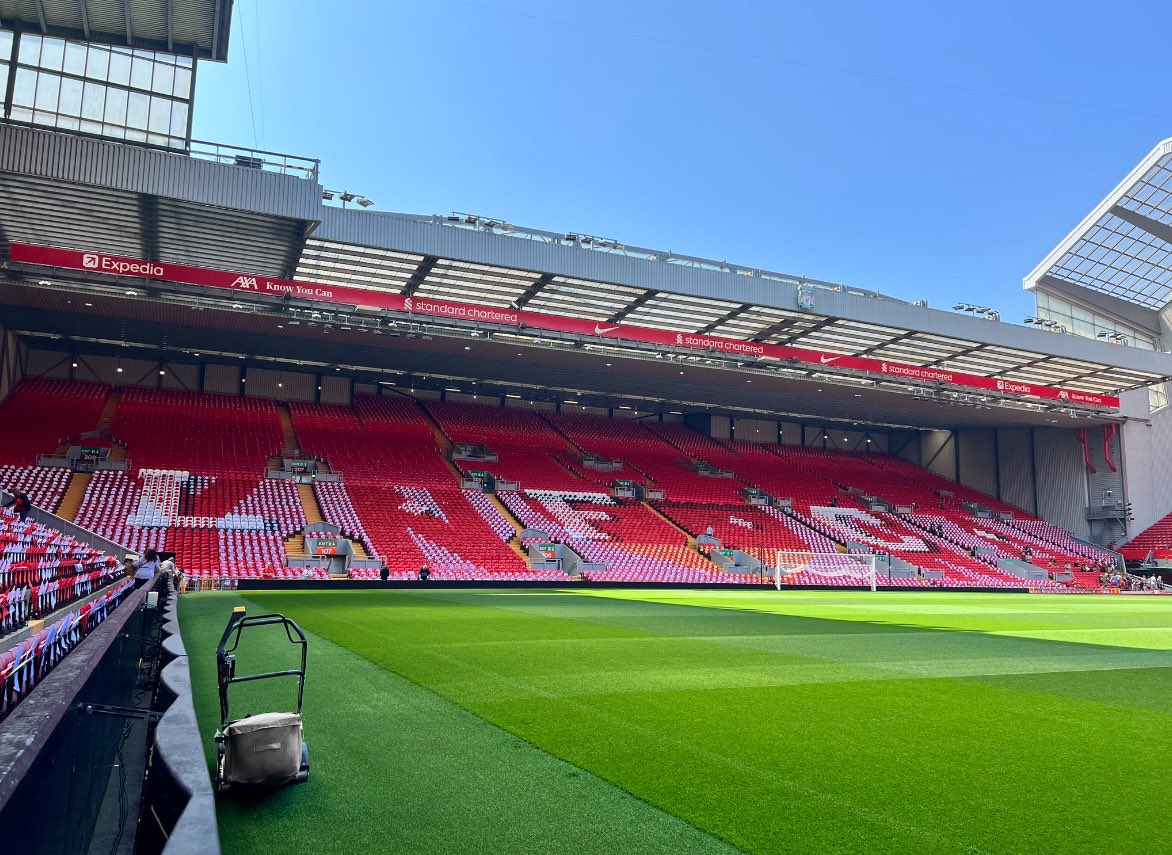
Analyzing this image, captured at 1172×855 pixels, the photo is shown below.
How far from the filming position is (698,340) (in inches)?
1393

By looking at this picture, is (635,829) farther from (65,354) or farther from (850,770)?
(65,354)

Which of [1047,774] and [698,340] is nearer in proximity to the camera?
[1047,774]

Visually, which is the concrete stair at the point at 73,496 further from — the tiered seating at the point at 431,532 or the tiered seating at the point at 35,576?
the tiered seating at the point at 35,576

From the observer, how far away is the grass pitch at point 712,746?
12.9 feet

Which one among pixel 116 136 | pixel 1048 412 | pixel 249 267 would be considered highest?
pixel 116 136

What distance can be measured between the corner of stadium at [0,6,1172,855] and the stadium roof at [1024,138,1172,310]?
230mm

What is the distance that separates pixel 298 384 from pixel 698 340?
841 inches

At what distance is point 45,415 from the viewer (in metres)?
35.1

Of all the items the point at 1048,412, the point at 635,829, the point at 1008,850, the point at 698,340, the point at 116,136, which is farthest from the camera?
the point at 1048,412

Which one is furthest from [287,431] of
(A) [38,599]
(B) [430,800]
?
(B) [430,800]

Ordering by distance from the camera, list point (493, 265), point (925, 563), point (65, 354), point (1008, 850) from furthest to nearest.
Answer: point (925, 563), point (65, 354), point (493, 265), point (1008, 850)

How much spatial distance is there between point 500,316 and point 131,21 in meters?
14.9

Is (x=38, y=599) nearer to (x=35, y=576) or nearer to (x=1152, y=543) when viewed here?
(x=35, y=576)

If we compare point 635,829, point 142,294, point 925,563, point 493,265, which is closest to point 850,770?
point 635,829
